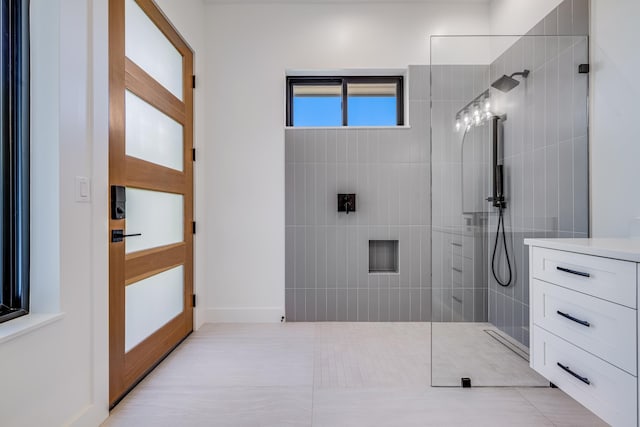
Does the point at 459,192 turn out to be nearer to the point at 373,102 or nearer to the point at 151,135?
the point at 373,102

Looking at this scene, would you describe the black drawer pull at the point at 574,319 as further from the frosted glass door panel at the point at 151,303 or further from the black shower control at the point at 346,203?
the frosted glass door panel at the point at 151,303

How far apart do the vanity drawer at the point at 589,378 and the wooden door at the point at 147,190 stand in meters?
2.05

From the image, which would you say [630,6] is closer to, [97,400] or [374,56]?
[374,56]

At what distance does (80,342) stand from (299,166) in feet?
6.70

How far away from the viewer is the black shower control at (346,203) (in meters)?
2.97

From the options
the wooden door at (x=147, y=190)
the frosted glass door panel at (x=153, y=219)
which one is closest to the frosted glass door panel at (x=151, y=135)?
the wooden door at (x=147, y=190)

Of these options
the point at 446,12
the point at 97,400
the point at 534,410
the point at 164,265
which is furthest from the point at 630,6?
the point at 97,400

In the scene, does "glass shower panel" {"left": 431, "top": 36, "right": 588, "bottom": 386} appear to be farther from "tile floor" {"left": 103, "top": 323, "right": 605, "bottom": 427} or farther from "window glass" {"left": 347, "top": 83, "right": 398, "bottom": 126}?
"window glass" {"left": 347, "top": 83, "right": 398, "bottom": 126}

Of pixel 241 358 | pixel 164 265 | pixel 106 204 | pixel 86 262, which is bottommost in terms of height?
pixel 241 358

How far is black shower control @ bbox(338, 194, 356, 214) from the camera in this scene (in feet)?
9.75

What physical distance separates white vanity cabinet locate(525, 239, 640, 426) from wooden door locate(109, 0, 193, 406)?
2.05 metres

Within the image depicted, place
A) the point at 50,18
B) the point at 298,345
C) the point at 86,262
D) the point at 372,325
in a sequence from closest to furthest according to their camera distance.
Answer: the point at 50,18 → the point at 86,262 → the point at 298,345 → the point at 372,325

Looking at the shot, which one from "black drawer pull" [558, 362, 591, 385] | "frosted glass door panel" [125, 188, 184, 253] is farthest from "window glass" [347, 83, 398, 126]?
"black drawer pull" [558, 362, 591, 385]

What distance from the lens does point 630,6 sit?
1647mm
